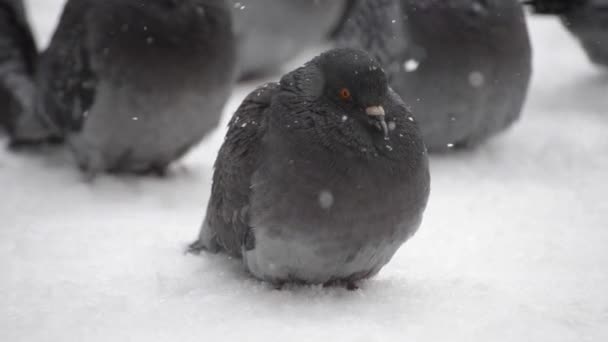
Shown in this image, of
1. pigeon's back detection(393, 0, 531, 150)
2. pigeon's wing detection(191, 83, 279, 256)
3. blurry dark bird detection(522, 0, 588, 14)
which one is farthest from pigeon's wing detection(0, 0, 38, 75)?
blurry dark bird detection(522, 0, 588, 14)

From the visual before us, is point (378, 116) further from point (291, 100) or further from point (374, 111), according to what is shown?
point (291, 100)

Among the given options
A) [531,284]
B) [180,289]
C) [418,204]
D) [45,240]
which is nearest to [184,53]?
[45,240]

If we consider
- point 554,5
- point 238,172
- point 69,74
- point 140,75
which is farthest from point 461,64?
point 69,74

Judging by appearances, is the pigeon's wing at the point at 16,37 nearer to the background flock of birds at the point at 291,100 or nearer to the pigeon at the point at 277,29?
the background flock of birds at the point at 291,100

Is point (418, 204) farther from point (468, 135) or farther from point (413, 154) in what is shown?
point (468, 135)

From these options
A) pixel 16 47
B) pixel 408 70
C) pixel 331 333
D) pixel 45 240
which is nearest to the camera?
pixel 331 333

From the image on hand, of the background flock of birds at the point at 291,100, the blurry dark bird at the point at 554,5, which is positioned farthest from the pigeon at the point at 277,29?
the blurry dark bird at the point at 554,5

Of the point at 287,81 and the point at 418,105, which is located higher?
the point at 287,81
